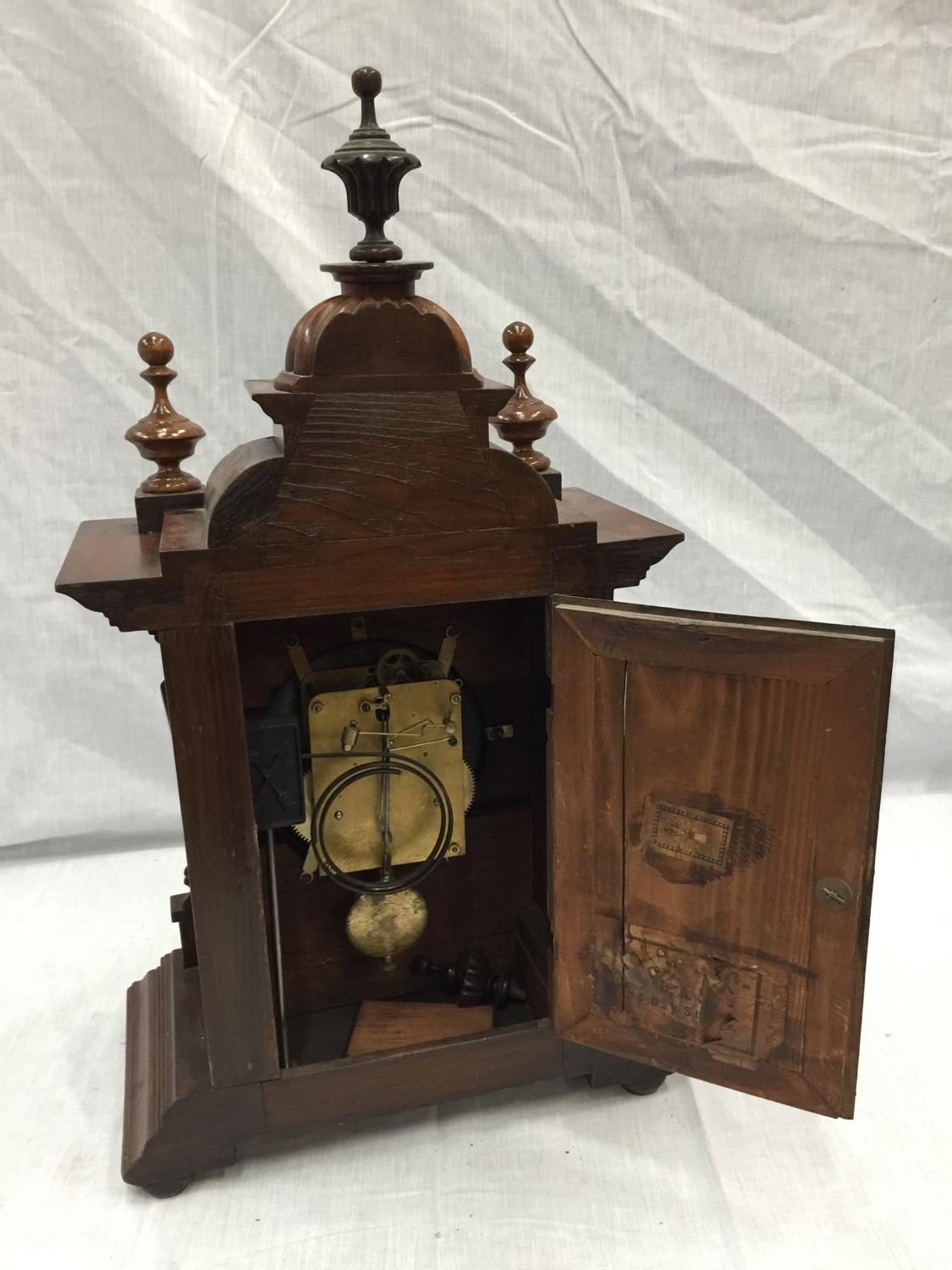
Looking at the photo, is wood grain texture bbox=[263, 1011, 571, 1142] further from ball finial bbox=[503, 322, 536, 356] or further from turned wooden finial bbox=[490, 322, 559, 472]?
ball finial bbox=[503, 322, 536, 356]

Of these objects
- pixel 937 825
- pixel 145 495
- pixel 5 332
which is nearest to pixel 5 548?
pixel 5 332

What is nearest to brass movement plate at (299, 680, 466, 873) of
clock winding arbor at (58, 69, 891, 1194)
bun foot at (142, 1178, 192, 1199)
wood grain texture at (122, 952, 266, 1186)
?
clock winding arbor at (58, 69, 891, 1194)

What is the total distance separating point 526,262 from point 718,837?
115cm

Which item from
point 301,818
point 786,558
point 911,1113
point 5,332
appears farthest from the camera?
Answer: point 786,558

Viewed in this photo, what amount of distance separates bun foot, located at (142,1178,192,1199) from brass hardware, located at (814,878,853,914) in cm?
80

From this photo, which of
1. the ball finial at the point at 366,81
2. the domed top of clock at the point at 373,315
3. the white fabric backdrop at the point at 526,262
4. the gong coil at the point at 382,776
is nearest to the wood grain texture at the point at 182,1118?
the gong coil at the point at 382,776

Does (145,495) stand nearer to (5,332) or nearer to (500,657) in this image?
(500,657)

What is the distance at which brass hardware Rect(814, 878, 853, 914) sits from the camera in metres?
1.10

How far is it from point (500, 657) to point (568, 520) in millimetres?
297

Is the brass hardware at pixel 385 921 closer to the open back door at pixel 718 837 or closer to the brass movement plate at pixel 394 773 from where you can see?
the brass movement plate at pixel 394 773

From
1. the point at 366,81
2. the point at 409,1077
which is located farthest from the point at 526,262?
the point at 409,1077

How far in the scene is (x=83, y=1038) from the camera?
1.61m

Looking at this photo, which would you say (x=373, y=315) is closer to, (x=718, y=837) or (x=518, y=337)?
(x=518, y=337)

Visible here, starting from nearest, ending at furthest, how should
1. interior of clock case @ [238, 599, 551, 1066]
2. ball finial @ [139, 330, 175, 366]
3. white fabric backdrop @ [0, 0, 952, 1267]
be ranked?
ball finial @ [139, 330, 175, 366] → interior of clock case @ [238, 599, 551, 1066] → white fabric backdrop @ [0, 0, 952, 1267]
